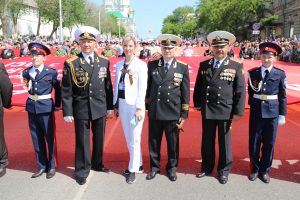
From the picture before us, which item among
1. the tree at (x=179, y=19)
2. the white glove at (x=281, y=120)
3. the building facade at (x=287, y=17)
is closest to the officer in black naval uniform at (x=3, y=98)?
the white glove at (x=281, y=120)

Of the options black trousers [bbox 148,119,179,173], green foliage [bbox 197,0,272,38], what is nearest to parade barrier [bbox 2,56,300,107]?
black trousers [bbox 148,119,179,173]

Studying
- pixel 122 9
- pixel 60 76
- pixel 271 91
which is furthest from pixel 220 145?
pixel 122 9

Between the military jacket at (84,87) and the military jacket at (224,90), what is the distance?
4.15 ft

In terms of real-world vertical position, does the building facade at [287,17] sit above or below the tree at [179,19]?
below

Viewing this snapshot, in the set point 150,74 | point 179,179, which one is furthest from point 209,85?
A: point 179,179

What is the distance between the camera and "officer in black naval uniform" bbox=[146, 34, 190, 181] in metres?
4.13

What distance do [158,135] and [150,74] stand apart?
30.7 inches

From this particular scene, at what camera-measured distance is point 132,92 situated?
13.5 ft

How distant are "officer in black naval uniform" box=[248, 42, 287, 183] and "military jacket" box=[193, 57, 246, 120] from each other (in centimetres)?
23

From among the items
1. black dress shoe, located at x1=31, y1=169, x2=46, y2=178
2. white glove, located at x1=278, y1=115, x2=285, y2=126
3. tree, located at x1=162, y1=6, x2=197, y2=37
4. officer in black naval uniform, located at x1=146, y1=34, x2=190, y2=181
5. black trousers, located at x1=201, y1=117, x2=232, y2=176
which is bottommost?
black dress shoe, located at x1=31, y1=169, x2=46, y2=178

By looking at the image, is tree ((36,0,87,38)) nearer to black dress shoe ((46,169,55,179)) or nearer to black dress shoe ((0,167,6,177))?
black dress shoe ((0,167,6,177))

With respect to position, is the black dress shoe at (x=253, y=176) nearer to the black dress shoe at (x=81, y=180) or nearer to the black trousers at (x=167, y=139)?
the black trousers at (x=167, y=139)

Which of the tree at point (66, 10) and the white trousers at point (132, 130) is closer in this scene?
the white trousers at point (132, 130)

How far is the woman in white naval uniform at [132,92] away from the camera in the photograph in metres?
4.06
